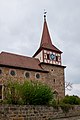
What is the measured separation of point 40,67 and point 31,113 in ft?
62.1

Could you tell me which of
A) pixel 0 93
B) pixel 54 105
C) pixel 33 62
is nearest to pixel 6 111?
pixel 54 105

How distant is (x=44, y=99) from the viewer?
570 inches

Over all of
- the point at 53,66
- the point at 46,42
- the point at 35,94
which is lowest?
the point at 35,94

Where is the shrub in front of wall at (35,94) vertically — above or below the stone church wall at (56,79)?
below

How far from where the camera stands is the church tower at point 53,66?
3203 cm

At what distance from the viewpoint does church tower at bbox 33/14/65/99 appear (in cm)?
3203

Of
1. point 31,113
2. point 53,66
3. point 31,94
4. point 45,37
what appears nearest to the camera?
point 31,113

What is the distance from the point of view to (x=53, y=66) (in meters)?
33.1

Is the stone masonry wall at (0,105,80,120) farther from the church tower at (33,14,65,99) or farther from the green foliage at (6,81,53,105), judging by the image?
the church tower at (33,14,65,99)

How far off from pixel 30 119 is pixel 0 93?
1461 cm

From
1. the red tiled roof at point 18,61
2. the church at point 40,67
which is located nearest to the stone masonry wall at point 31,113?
the church at point 40,67

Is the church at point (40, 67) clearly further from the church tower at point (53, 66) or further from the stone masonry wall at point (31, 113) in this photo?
the stone masonry wall at point (31, 113)

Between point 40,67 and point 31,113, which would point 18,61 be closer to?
point 40,67

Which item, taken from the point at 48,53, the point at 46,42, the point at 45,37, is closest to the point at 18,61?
the point at 48,53
